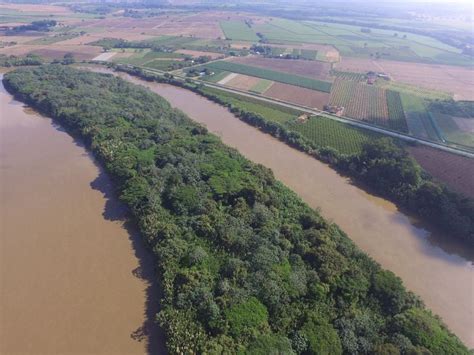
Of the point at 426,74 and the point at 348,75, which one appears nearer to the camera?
the point at 348,75

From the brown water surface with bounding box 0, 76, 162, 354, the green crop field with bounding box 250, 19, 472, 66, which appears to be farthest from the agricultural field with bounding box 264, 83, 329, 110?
the green crop field with bounding box 250, 19, 472, 66

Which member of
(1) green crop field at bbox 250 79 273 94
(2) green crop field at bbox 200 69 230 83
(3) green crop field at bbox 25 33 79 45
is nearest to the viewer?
(1) green crop field at bbox 250 79 273 94

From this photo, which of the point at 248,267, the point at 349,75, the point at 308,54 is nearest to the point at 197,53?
→ the point at 308,54

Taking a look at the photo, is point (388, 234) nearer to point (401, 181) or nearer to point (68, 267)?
point (401, 181)

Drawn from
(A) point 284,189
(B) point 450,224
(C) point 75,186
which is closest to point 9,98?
(C) point 75,186

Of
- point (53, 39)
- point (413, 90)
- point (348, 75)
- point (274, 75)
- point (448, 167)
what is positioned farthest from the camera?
point (53, 39)

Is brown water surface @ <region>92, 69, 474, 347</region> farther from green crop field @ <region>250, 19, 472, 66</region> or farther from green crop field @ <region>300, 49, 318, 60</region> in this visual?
green crop field @ <region>250, 19, 472, 66</region>

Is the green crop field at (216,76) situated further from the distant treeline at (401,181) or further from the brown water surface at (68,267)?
the brown water surface at (68,267)
